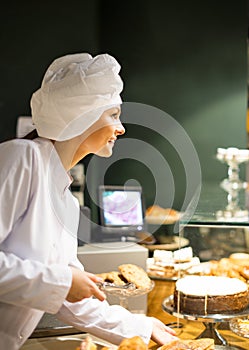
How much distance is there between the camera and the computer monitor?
6.99 feet

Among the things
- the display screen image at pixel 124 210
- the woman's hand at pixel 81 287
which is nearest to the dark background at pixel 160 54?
the display screen image at pixel 124 210

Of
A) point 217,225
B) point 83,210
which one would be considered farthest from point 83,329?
point 83,210

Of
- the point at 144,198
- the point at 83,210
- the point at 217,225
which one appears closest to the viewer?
the point at 217,225

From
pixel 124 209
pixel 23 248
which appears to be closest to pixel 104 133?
pixel 23 248

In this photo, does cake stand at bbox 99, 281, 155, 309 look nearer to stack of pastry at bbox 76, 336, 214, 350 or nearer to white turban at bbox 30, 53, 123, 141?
stack of pastry at bbox 76, 336, 214, 350

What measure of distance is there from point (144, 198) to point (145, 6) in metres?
1.86

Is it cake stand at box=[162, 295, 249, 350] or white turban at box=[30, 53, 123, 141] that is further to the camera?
cake stand at box=[162, 295, 249, 350]

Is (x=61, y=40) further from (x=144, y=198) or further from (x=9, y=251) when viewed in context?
(x=9, y=251)

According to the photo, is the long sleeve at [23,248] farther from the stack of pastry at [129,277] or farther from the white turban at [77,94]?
the stack of pastry at [129,277]

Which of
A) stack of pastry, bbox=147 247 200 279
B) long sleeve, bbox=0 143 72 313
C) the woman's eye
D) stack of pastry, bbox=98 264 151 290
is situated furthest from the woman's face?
stack of pastry, bbox=147 247 200 279

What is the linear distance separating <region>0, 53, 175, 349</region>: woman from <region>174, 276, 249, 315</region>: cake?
14.7 inches

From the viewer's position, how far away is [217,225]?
1472mm

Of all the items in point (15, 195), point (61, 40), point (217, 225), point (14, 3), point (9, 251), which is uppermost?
point (14, 3)

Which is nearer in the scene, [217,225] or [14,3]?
[217,225]
